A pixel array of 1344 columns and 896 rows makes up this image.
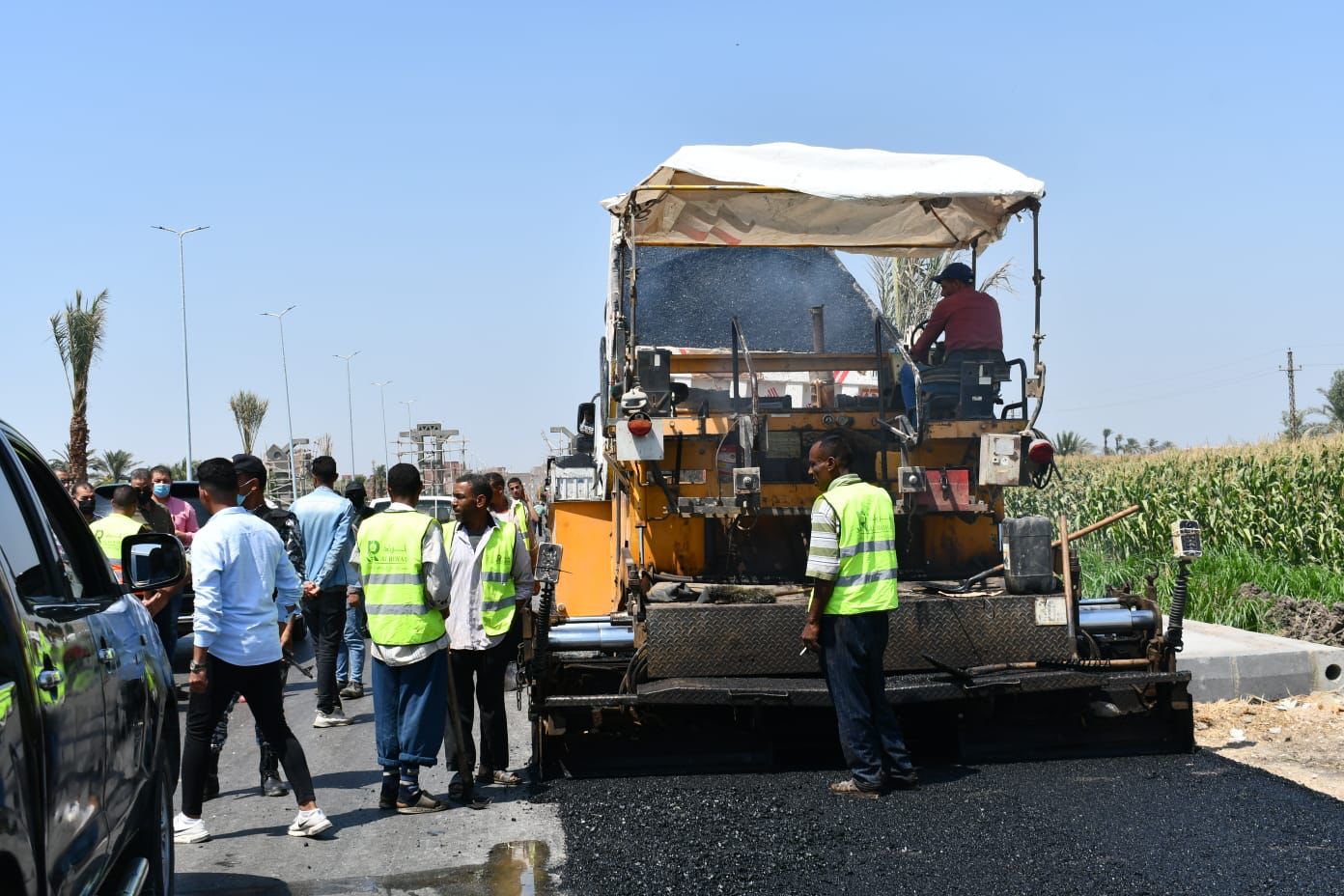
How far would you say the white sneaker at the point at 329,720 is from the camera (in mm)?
9703

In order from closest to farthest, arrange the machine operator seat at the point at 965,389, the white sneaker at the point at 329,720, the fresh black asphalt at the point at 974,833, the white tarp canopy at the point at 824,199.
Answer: the fresh black asphalt at the point at 974,833, the white tarp canopy at the point at 824,199, the machine operator seat at the point at 965,389, the white sneaker at the point at 329,720

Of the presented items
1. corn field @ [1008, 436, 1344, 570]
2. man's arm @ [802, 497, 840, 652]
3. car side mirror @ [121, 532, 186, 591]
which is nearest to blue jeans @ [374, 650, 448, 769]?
man's arm @ [802, 497, 840, 652]

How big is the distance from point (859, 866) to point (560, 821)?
5.19 feet

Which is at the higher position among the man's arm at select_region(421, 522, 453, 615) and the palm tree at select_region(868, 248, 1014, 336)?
the palm tree at select_region(868, 248, 1014, 336)

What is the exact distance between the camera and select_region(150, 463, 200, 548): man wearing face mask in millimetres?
11945

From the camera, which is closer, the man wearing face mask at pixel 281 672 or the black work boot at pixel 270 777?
the man wearing face mask at pixel 281 672

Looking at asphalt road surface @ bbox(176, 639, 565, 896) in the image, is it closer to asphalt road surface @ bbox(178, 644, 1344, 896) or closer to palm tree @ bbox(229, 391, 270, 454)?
asphalt road surface @ bbox(178, 644, 1344, 896)

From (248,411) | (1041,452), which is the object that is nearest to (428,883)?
(1041,452)

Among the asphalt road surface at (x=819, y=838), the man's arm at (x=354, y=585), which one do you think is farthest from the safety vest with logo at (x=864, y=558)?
the man's arm at (x=354, y=585)

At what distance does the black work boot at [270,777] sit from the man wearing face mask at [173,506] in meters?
4.56

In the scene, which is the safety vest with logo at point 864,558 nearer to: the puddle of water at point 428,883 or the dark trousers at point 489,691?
the dark trousers at point 489,691

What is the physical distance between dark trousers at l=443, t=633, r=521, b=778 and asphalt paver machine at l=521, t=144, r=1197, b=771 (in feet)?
0.61

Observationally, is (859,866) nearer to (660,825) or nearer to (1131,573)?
(660,825)

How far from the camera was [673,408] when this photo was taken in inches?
325
